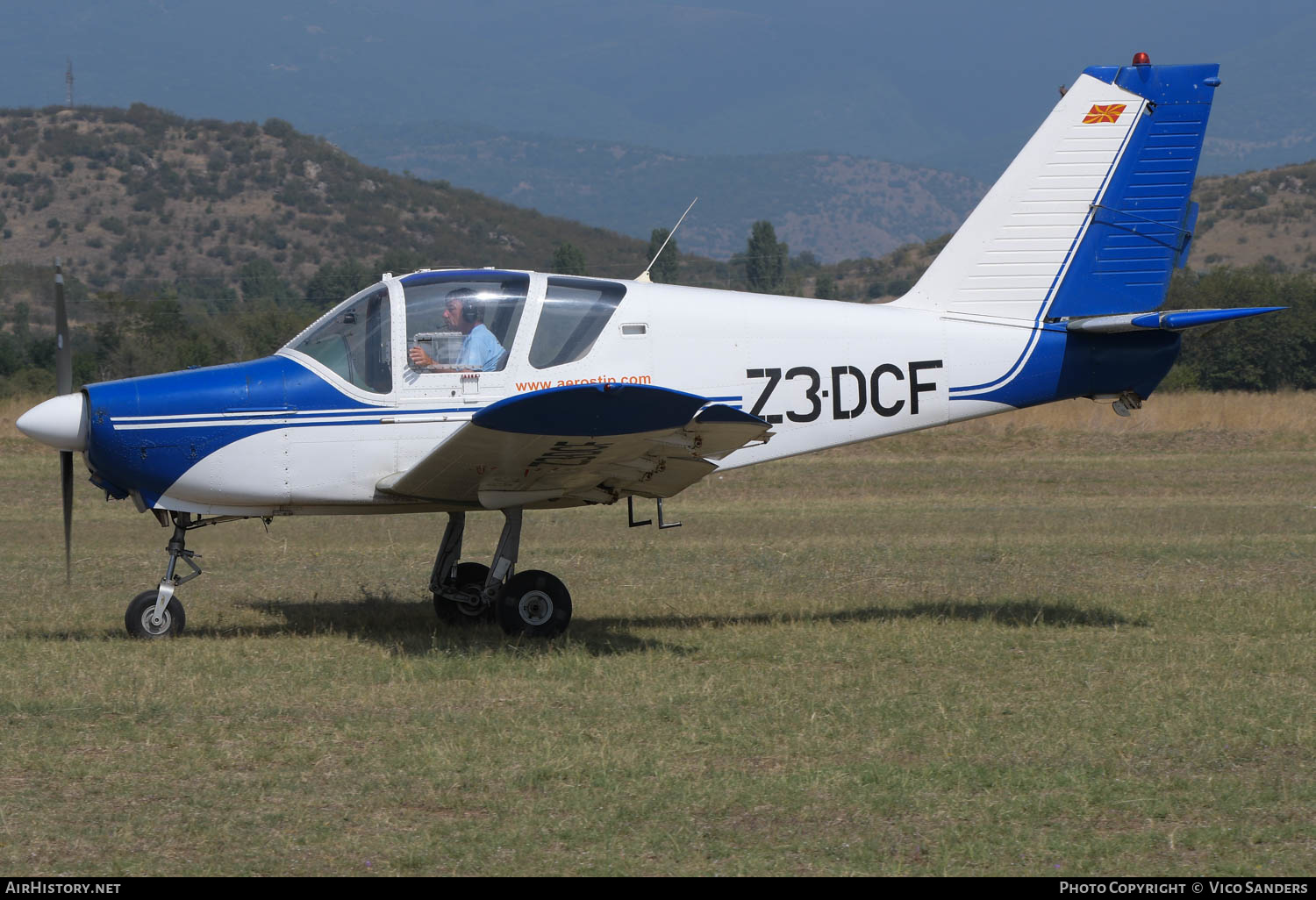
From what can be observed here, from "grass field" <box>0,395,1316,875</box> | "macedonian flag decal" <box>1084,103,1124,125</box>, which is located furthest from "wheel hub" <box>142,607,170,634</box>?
"macedonian flag decal" <box>1084,103,1124,125</box>

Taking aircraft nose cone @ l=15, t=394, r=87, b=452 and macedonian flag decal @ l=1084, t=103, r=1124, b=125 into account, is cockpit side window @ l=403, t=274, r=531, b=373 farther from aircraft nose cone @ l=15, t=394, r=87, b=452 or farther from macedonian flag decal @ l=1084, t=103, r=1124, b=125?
macedonian flag decal @ l=1084, t=103, r=1124, b=125

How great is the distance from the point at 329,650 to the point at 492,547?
552 cm

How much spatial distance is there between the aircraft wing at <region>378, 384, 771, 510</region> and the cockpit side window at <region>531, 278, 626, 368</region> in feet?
2.60

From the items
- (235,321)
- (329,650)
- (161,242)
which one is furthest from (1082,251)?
(161,242)

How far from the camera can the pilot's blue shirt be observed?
29.1 ft

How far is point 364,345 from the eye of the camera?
8.84 metres

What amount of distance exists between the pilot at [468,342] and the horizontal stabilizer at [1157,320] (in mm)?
4099

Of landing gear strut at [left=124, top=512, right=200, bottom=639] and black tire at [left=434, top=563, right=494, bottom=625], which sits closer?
landing gear strut at [left=124, top=512, right=200, bottom=639]

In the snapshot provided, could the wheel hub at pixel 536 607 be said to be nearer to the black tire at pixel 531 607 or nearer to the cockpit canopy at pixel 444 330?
the black tire at pixel 531 607

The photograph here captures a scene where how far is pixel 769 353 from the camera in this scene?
939 cm

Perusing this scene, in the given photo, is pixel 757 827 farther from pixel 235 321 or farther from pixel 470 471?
pixel 235 321

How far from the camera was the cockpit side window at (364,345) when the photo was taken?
8820 millimetres

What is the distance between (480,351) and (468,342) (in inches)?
3.8
